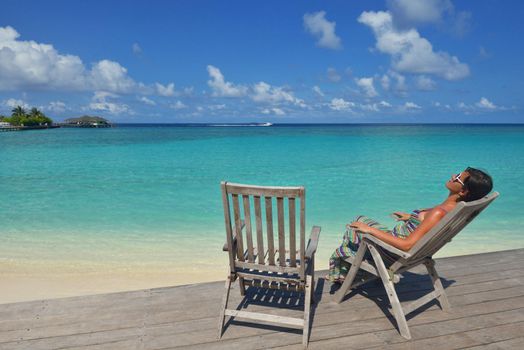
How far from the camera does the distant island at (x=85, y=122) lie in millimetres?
118125

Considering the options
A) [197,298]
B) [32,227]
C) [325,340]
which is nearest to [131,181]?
[32,227]

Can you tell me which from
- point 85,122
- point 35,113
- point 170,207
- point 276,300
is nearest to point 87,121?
point 85,122

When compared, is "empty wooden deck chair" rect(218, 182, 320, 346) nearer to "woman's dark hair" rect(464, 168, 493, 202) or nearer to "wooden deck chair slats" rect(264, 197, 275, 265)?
"wooden deck chair slats" rect(264, 197, 275, 265)

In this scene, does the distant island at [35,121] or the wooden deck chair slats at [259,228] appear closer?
the wooden deck chair slats at [259,228]

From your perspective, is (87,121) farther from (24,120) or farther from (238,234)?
(238,234)

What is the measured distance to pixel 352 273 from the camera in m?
3.24

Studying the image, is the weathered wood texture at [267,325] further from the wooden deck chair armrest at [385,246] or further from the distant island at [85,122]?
the distant island at [85,122]

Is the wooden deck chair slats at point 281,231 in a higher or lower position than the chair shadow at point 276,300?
higher

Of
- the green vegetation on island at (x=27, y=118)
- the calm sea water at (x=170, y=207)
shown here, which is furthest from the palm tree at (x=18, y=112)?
the calm sea water at (x=170, y=207)

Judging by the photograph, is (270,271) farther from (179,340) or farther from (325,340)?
(179,340)

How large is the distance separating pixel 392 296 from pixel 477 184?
105 cm

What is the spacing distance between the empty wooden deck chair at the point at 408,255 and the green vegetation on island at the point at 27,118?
97757mm

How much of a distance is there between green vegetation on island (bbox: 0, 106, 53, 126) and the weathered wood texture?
96.4 metres

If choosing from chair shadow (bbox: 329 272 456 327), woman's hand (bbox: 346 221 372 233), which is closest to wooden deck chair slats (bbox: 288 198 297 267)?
woman's hand (bbox: 346 221 372 233)
